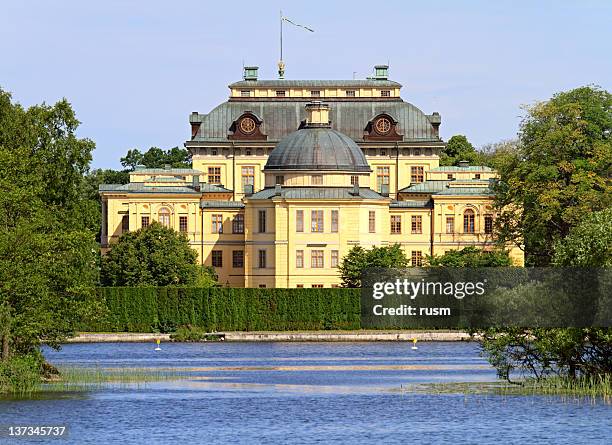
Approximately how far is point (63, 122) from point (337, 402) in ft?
94.7

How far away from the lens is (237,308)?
108562mm

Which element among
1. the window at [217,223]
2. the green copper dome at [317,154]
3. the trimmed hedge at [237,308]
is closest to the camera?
the trimmed hedge at [237,308]

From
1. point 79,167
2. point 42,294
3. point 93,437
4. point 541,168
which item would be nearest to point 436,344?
point 541,168

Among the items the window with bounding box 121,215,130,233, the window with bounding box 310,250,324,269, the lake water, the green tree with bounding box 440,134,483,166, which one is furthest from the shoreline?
the green tree with bounding box 440,134,483,166

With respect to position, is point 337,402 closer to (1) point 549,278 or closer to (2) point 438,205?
(1) point 549,278

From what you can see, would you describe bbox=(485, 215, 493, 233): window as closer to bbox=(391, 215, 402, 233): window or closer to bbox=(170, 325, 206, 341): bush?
bbox=(391, 215, 402, 233): window

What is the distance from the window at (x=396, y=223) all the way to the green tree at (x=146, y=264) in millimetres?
17552

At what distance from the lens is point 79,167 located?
8788 centimetres

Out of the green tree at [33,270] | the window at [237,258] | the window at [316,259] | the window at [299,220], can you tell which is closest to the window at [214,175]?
the window at [237,258]

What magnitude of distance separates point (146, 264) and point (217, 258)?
16721mm

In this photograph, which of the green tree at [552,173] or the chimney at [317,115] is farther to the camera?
the chimney at [317,115]

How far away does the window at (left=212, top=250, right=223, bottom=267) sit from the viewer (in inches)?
5315

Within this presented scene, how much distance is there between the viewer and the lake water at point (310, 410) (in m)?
52.9

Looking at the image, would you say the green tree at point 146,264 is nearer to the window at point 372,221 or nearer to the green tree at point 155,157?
the window at point 372,221
